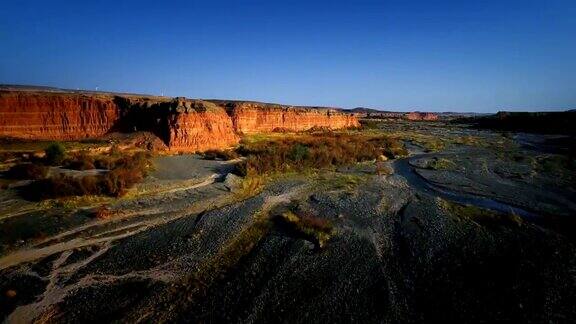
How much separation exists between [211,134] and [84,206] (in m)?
16.5

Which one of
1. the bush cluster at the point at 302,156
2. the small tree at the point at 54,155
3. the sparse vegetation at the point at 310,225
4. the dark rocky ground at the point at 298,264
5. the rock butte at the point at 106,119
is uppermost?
the rock butte at the point at 106,119

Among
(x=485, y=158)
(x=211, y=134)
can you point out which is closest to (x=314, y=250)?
(x=211, y=134)

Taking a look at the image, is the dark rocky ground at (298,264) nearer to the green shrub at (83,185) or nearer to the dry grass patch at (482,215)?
the dry grass patch at (482,215)

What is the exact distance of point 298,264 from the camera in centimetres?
1205

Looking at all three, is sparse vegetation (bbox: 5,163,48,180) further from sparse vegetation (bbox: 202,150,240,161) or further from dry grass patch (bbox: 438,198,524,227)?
dry grass patch (bbox: 438,198,524,227)

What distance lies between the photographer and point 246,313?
30.8 feet

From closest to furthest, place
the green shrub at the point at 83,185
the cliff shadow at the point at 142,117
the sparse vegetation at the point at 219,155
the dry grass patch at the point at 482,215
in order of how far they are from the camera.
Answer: the dry grass patch at the point at 482,215 < the green shrub at the point at 83,185 < the sparse vegetation at the point at 219,155 < the cliff shadow at the point at 142,117

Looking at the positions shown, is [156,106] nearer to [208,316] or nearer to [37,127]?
[37,127]

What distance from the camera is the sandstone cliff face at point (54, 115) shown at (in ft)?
85.4

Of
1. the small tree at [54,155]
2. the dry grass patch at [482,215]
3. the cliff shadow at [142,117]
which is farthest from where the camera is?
the cliff shadow at [142,117]

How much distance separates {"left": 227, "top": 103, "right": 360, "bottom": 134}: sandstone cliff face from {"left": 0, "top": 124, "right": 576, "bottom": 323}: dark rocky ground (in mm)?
27162

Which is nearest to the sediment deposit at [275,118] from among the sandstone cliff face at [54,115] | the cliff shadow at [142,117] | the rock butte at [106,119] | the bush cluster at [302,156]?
the rock butte at [106,119]

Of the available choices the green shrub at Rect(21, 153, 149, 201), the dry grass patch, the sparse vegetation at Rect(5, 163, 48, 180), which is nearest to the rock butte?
the sparse vegetation at Rect(5, 163, 48, 180)

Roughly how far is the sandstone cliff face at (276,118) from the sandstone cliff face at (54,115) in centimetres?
1721
